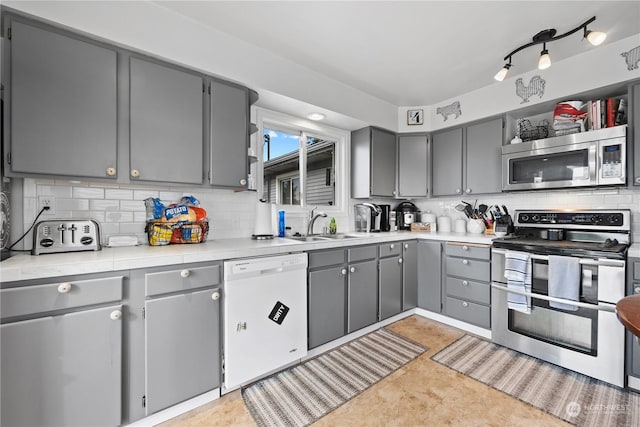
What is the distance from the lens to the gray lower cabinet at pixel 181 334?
1493 millimetres

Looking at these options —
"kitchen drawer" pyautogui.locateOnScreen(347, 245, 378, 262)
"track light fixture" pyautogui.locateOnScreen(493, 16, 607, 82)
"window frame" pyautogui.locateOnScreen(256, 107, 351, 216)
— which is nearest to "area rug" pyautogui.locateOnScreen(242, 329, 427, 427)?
"kitchen drawer" pyautogui.locateOnScreen(347, 245, 378, 262)

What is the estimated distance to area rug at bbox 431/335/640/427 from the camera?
1612 millimetres

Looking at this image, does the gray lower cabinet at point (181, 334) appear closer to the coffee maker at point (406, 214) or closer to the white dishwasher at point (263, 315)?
the white dishwasher at point (263, 315)

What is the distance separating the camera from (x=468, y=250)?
2701 mm

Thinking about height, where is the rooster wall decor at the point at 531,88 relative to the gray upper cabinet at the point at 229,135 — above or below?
above

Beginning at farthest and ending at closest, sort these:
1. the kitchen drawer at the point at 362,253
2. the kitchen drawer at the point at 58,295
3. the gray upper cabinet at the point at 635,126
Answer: the kitchen drawer at the point at 362,253 < the gray upper cabinet at the point at 635,126 < the kitchen drawer at the point at 58,295

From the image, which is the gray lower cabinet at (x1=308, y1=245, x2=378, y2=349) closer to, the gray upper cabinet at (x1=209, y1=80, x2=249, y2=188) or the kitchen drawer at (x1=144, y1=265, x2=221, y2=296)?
the kitchen drawer at (x1=144, y1=265, x2=221, y2=296)

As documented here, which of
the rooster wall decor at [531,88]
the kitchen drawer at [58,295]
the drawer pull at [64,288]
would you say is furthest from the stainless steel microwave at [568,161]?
the drawer pull at [64,288]

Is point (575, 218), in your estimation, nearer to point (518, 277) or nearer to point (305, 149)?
point (518, 277)

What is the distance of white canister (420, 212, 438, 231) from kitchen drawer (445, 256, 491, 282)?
713 millimetres

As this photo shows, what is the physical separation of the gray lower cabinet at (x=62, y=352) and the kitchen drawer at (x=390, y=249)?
2174 mm

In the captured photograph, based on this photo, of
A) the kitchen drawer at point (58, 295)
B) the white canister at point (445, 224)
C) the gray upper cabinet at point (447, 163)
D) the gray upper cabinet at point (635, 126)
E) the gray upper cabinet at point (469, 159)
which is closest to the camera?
the kitchen drawer at point (58, 295)

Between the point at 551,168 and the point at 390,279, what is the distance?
185 centimetres

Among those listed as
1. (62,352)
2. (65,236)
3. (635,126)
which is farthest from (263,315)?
(635,126)
